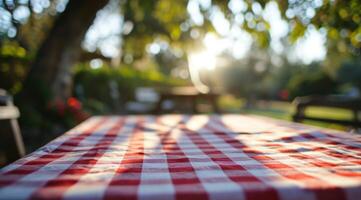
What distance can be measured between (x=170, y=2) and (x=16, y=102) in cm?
331

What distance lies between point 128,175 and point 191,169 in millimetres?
237

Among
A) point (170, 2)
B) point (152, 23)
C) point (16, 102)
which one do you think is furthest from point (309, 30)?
point (152, 23)

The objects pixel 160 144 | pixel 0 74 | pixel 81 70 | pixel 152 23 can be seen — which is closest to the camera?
pixel 160 144

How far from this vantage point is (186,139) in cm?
204

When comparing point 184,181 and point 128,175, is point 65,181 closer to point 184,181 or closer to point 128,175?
point 128,175

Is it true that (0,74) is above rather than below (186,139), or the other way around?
above

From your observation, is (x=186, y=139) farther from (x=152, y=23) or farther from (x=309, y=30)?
(x=152, y=23)

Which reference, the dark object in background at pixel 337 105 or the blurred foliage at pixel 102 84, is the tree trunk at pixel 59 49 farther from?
the dark object in background at pixel 337 105

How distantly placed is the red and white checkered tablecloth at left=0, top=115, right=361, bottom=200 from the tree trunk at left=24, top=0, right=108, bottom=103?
15.1ft

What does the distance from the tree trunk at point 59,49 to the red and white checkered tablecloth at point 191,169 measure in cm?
459

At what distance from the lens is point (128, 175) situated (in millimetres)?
1124

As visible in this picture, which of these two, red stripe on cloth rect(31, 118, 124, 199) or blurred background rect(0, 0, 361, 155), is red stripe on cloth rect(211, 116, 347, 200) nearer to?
red stripe on cloth rect(31, 118, 124, 199)

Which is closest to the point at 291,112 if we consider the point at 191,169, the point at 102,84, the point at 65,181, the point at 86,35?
the point at 102,84

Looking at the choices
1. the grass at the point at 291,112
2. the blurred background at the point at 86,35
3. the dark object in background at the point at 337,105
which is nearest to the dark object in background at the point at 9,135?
the blurred background at the point at 86,35
